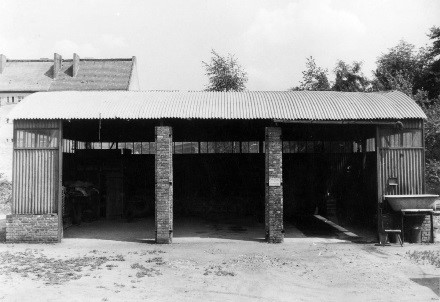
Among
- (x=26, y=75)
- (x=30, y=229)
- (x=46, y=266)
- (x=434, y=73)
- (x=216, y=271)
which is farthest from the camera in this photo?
(x=26, y=75)

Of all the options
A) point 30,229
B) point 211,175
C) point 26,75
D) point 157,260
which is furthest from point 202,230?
point 26,75

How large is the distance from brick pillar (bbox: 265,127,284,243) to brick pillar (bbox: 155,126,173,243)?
3045 millimetres

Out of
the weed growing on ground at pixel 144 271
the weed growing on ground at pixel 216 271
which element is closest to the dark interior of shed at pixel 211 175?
the weed growing on ground at pixel 216 271

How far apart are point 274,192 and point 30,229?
7.66 metres

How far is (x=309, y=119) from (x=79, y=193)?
9742 mm

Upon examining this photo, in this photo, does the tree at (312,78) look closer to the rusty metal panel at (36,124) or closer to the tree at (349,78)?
the tree at (349,78)

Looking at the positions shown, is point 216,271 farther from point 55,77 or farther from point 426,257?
point 55,77

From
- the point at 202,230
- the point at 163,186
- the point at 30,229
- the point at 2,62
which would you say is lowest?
the point at 202,230

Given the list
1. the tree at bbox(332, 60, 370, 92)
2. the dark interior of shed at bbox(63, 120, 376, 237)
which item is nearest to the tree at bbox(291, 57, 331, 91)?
the tree at bbox(332, 60, 370, 92)

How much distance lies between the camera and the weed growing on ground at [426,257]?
10177 mm

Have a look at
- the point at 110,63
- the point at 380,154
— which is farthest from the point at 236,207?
the point at 110,63

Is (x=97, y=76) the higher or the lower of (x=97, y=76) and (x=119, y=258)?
the higher

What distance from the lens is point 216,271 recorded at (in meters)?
9.45

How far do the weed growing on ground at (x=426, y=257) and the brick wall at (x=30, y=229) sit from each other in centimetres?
1033
